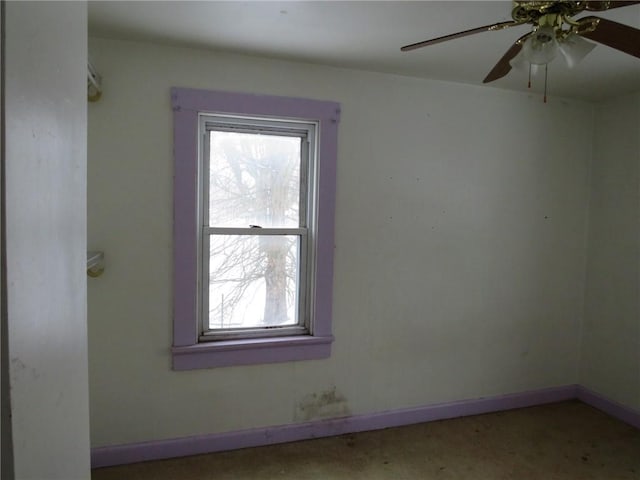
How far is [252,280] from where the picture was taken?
7.81ft

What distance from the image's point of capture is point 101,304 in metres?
2.07

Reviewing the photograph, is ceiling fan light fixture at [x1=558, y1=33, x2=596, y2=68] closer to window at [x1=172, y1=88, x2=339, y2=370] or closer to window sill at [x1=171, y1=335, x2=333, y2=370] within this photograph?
window at [x1=172, y1=88, x2=339, y2=370]

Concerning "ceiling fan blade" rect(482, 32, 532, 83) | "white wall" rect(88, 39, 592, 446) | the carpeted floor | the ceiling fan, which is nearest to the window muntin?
"white wall" rect(88, 39, 592, 446)

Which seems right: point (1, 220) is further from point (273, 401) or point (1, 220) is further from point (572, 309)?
point (572, 309)

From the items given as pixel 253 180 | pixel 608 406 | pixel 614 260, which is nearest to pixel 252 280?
pixel 253 180

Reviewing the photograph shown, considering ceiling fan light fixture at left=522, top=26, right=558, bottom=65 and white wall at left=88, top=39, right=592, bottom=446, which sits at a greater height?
ceiling fan light fixture at left=522, top=26, right=558, bottom=65

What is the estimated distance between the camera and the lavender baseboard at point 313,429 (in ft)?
7.00

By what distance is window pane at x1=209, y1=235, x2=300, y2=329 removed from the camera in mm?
2322

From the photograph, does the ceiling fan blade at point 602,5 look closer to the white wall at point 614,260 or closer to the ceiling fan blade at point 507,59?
the ceiling fan blade at point 507,59

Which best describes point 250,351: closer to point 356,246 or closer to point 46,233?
point 356,246

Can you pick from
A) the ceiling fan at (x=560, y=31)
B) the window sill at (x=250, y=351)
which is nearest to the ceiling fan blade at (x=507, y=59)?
the ceiling fan at (x=560, y=31)

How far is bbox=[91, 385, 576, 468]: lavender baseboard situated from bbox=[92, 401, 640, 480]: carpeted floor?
0.04m

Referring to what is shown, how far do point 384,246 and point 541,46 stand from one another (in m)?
1.43

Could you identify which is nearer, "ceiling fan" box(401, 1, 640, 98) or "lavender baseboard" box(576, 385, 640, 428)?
"ceiling fan" box(401, 1, 640, 98)
